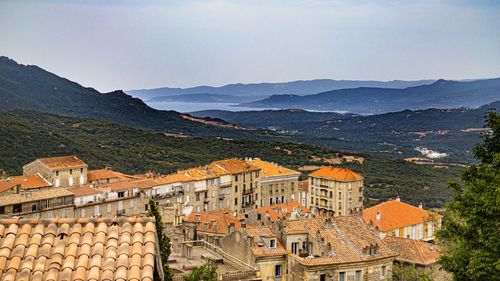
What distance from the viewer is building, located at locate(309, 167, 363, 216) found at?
6356 cm

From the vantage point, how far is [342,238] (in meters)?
29.3

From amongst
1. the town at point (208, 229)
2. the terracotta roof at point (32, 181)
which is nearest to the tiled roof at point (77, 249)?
the town at point (208, 229)

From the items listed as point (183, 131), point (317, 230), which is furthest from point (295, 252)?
point (183, 131)

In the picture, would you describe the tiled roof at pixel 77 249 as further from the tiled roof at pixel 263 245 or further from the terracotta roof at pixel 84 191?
the terracotta roof at pixel 84 191

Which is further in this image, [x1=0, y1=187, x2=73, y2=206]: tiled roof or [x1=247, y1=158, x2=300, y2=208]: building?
[x1=247, y1=158, x2=300, y2=208]: building

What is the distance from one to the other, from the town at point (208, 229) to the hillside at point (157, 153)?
1922 cm

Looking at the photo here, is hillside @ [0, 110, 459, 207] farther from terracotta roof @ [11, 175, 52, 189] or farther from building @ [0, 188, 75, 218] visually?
building @ [0, 188, 75, 218]

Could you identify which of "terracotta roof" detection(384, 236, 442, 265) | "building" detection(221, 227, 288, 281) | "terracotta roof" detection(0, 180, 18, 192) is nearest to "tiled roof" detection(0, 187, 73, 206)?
"terracotta roof" detection(0, 180, 18, 192)

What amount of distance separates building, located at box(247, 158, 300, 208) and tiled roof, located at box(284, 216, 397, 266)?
32.6m

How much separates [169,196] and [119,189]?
20.0ft

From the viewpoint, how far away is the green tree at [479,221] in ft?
53.5

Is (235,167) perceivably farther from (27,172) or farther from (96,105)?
(96,105)

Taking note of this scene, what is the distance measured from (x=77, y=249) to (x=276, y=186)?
5887 centimetres

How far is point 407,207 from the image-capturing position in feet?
173
